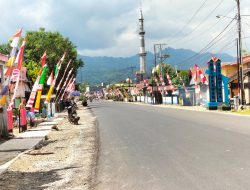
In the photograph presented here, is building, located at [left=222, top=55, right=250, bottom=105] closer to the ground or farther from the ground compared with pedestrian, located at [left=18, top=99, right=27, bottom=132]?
farther from the ground

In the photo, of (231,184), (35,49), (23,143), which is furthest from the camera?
(35,49)

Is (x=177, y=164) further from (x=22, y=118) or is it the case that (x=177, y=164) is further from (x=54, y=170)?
(x=22, y=118)

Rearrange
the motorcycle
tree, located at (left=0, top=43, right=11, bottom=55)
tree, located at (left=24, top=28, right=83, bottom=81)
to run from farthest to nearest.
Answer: tree, located at (left=0, top=43, right=11, bottom=55) → tree, located at (left=24, top=28, right=83, bottom=81) → the motorcycle

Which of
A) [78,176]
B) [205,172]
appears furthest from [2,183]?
[205,172]

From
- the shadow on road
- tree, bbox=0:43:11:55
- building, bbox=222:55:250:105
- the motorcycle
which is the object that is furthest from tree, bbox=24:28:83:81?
the shadow on road

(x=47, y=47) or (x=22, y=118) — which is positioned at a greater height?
(x=47, y=47)

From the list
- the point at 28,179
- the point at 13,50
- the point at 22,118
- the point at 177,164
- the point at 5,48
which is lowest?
the point at 28,179

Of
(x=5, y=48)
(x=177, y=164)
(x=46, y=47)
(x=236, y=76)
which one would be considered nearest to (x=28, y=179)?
(x=177, y=164)

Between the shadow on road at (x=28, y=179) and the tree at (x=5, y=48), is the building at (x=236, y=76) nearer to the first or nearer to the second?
the tree at (x=5, y=48)

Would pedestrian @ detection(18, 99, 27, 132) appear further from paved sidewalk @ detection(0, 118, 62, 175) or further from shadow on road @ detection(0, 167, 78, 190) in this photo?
shadow on road @ detection(0, 167, 78, 190)

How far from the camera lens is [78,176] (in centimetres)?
1011

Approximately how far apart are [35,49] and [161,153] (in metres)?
59.4

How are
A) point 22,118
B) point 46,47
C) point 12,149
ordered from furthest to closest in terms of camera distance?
point 46,47
point 22,118
point 12,149

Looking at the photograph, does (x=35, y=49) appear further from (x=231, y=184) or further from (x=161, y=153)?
(x=231, y=184)
